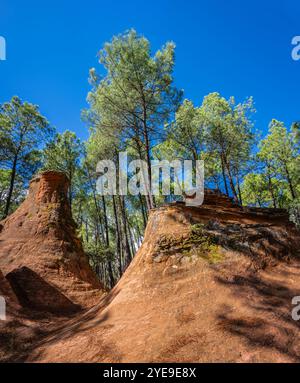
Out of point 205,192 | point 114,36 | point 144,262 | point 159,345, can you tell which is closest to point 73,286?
point 144,262

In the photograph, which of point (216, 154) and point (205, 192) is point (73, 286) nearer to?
point (205, 192)

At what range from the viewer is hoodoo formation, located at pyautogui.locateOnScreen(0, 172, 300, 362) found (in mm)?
3797

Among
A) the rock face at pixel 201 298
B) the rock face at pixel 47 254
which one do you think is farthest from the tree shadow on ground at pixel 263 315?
the rock face at pixel 47 254

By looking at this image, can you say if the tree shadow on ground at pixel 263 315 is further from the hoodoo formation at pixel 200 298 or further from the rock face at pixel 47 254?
the rock face at pixel 47 254

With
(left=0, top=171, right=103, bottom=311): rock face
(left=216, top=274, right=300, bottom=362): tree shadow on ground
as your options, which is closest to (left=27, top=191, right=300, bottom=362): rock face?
(left=216, top=274, right=300, bottom=362): tree shadow on ground

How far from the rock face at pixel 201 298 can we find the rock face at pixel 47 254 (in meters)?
4.63

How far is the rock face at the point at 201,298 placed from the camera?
12.4ft

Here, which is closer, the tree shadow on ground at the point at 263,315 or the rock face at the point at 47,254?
the tree shadow on ground at the point at 263,315

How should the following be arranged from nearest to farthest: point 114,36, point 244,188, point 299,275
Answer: point 299,275 < point 114,36 < point 244,188

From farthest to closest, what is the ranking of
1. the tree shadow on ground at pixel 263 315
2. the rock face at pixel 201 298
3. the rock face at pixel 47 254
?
1. the rock face at pixel 47 254
2. the rock face at pixel 201 298
3. the tree shadow on ground at pixel 263 315

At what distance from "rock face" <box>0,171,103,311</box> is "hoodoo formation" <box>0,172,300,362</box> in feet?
2.66

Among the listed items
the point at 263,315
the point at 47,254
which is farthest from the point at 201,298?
the point at 47,254

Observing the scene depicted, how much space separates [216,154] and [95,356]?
2038 centimetres

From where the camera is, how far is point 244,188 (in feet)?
99.0
